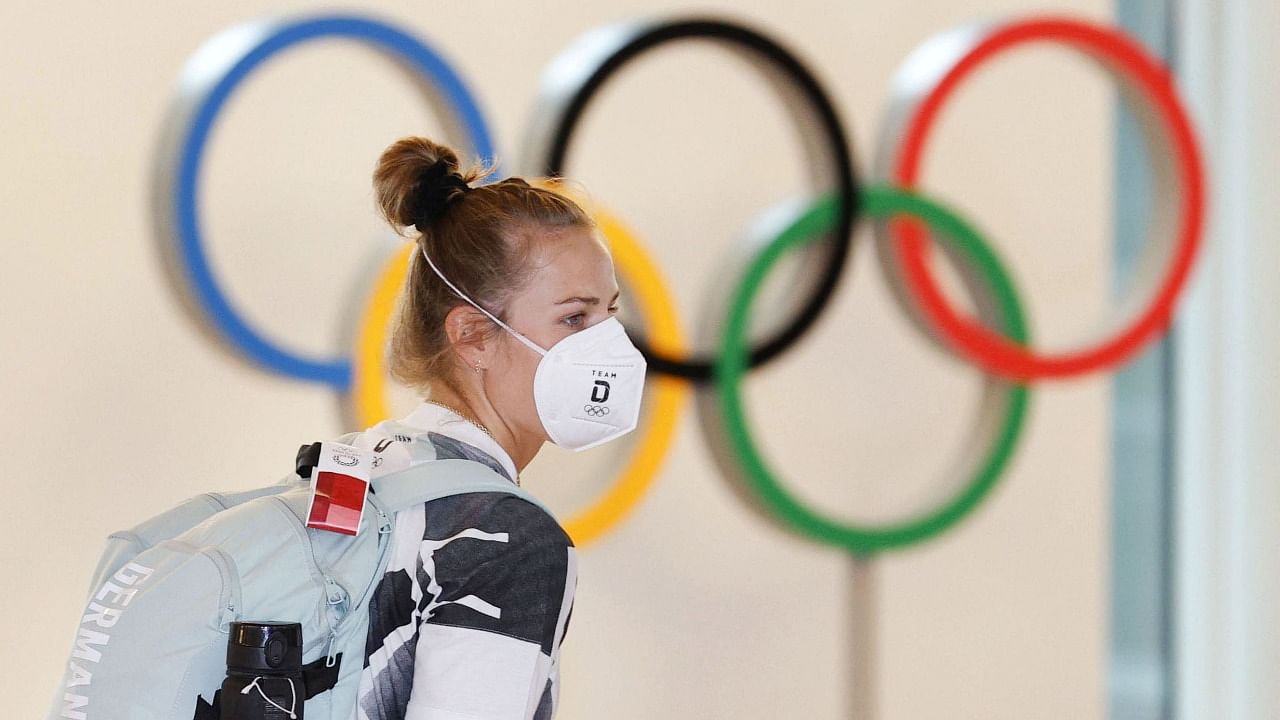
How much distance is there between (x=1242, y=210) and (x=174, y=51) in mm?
2200

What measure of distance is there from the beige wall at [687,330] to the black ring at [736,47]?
0.24 feet

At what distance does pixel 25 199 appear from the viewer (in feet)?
6.83

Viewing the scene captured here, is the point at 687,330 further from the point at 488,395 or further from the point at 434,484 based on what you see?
the point at 434,484

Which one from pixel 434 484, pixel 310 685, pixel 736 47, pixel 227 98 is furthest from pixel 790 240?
pixel 310 685

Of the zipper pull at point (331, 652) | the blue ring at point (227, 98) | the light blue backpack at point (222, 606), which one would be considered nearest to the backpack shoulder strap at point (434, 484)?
the light blue backpack at point (222, 606)

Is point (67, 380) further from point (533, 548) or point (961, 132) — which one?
point (961, 132)

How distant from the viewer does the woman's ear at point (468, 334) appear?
130 centimetres

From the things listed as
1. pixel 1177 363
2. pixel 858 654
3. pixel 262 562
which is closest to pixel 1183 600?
pixel 1177 363

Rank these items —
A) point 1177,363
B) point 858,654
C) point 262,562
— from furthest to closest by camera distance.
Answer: point 1177,363, point 858,654, point 262,562

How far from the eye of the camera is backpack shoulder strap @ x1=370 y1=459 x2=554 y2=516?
3.62 ft

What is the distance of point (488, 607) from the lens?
3.43 ft

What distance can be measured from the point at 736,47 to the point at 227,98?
2.89 ft

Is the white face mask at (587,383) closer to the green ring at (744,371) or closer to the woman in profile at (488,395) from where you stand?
the woman in profile at (488,395)

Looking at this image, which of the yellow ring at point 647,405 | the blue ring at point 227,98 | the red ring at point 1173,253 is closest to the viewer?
the blue ring at point 227,98
